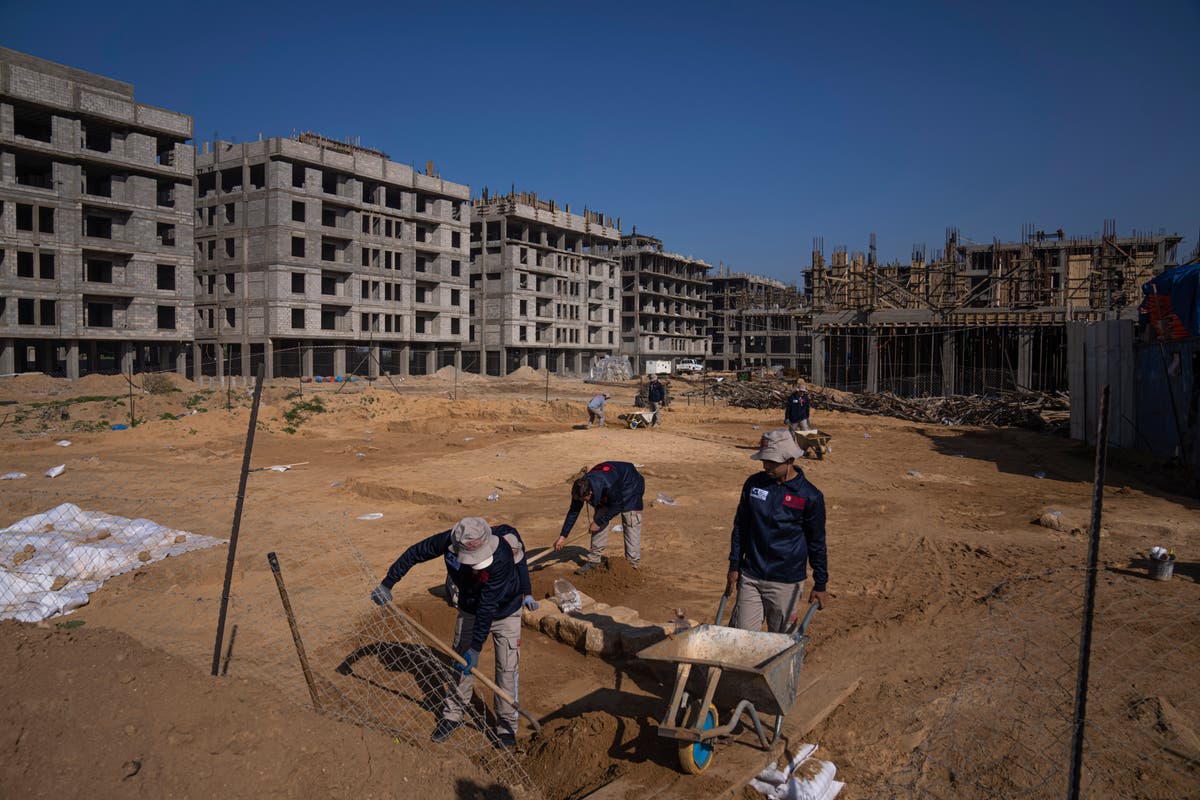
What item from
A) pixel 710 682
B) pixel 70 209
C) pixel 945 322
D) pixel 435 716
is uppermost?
pixel 70 209

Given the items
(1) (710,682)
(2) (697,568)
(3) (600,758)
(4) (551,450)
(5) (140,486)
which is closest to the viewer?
(1) (710,682)

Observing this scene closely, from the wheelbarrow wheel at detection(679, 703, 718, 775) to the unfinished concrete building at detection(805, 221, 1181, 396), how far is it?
2613 cm

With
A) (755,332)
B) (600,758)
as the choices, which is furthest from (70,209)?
(755,332)

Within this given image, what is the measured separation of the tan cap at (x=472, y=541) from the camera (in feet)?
15.3

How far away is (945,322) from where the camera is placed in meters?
29.5

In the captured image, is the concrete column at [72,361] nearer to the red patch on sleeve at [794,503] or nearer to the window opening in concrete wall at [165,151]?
the window opening in concrete wall at [165,151]

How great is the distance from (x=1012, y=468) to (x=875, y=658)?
41.9 ft

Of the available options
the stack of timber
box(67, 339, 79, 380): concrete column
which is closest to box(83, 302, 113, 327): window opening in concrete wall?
box(67, 339, 79, 380): concrete column

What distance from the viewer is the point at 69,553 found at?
7.84 meters

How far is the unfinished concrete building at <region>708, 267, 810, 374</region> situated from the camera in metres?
62.5

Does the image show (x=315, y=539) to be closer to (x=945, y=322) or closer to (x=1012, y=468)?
(x=1012, y=468)

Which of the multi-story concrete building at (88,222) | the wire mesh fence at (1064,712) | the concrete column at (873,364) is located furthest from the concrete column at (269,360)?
the wire mesh fence at (1064,712)

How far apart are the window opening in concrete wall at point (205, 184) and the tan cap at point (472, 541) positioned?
49.0m

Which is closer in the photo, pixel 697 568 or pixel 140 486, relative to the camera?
pixel 697 568
